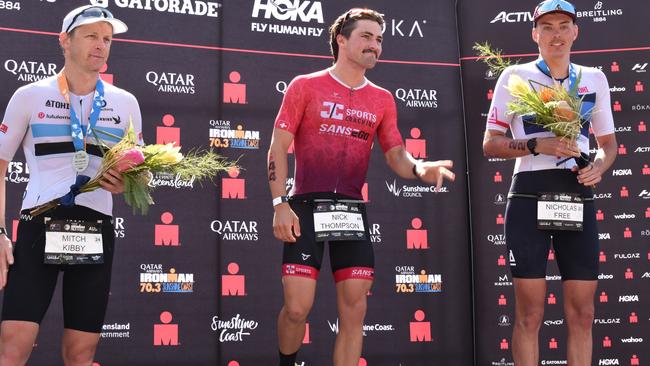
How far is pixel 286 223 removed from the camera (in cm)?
390

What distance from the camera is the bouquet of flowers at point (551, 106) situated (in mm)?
3867

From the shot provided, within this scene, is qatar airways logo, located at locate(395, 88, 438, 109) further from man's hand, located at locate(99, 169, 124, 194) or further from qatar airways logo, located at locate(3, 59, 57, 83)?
man's hand, located at locate(99, 169, 124, 194)

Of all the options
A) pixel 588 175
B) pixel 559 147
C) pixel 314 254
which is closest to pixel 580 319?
pixel 588 175

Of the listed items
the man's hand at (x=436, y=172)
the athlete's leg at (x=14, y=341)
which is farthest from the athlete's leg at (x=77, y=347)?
the man's hand at (x=436, y=172)

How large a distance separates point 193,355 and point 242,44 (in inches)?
88.4

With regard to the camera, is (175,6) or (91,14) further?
(175,6)

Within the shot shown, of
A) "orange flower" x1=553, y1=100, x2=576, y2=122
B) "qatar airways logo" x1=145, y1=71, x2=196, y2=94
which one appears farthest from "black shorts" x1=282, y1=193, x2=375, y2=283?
"qatar airways logo" x1=145, y1=71, x2=196, y2=94

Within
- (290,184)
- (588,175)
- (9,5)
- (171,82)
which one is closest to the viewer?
(588,175)

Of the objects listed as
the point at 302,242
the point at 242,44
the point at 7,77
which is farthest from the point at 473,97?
the point at 7,77

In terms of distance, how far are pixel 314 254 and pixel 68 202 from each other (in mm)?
1215

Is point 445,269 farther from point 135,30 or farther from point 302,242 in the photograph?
point 135,30

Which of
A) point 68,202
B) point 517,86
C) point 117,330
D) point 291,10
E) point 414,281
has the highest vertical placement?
point 291,10

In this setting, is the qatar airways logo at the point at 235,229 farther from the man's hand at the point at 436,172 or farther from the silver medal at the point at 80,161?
the silver medal at the point at 80,161

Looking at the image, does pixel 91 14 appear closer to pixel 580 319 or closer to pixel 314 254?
pixel 314 254
